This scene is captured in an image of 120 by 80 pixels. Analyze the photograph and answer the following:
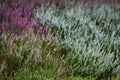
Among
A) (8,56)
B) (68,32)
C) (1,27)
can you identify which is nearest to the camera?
(8,56)

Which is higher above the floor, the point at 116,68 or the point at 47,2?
the point at 47,2

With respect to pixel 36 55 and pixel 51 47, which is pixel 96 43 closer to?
pixel 51 47

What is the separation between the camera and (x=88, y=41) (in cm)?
612

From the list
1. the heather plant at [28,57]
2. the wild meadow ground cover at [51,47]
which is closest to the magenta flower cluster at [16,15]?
the wild meadow ground cover at [51,47]

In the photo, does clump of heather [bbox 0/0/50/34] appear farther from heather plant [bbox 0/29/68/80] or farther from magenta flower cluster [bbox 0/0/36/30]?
heather plant [bbox 0/29/68/80]

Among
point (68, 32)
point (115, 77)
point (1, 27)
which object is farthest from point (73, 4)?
point (115, 77)

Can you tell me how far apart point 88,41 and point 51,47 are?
0.87 metres

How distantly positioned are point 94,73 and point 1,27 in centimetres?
190

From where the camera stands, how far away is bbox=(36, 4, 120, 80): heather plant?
5.28 metres

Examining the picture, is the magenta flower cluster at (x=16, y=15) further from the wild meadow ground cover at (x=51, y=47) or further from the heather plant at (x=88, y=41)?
the heather plant at (x=88, y=41)

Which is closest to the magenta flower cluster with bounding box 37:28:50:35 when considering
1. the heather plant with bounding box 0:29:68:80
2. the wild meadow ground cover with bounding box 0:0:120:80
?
the wild meadow ground cover with bounding box 0:0:120:80

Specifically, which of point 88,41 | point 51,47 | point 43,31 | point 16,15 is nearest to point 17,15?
point 16,15

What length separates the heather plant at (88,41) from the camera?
5.28 meters

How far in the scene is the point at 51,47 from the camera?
18.4 feet
